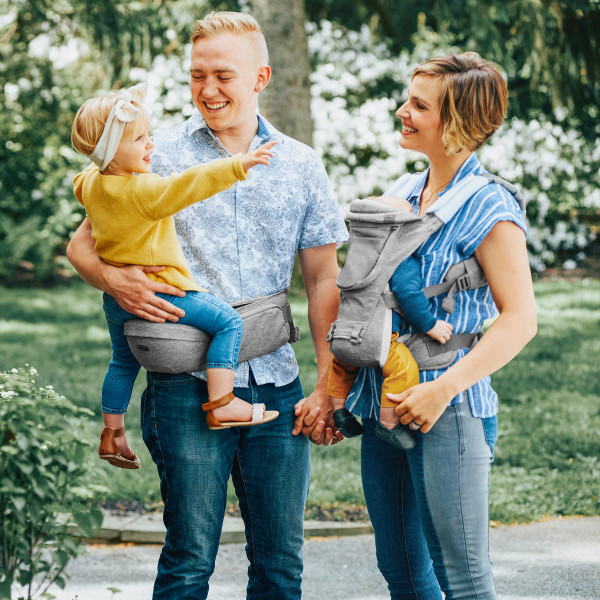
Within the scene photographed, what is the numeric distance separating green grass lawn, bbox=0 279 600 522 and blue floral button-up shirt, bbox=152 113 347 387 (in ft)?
4.11

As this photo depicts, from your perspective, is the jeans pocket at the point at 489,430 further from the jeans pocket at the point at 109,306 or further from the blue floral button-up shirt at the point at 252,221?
the jeans pocket at the point at 109,306

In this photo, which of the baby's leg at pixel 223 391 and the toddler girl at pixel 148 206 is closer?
the toddler girl at pixel 148 206

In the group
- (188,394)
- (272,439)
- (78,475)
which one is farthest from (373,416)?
(78,475)

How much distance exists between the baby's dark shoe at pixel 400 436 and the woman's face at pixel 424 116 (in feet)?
2.63

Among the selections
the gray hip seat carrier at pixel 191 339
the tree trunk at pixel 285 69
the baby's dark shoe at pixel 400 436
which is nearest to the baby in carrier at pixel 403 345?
the baby's dark shoe at pixel 400 436

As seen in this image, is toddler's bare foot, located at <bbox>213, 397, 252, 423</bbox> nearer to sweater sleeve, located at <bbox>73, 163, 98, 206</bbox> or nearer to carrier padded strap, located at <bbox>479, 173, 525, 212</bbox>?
sweater sleeve, located at <bbox>73, 163, 98, 206</bbox>

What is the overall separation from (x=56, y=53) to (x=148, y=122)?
1195 centimetres

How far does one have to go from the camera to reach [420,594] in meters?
2.83

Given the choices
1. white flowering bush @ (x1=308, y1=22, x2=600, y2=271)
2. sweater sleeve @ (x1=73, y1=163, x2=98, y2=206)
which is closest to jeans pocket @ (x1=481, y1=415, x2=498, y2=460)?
sweater sleeve @ (x1=73, y1=163, x2=98, y2=206)

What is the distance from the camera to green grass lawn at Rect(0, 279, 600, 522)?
17.3 ft

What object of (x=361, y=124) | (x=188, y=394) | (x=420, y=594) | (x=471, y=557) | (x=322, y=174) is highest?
(x=361, y=124)

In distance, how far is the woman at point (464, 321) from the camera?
2473mm

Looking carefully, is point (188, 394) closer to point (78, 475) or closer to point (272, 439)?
point (272, 439)

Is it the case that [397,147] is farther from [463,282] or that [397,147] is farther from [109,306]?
[463,282]
